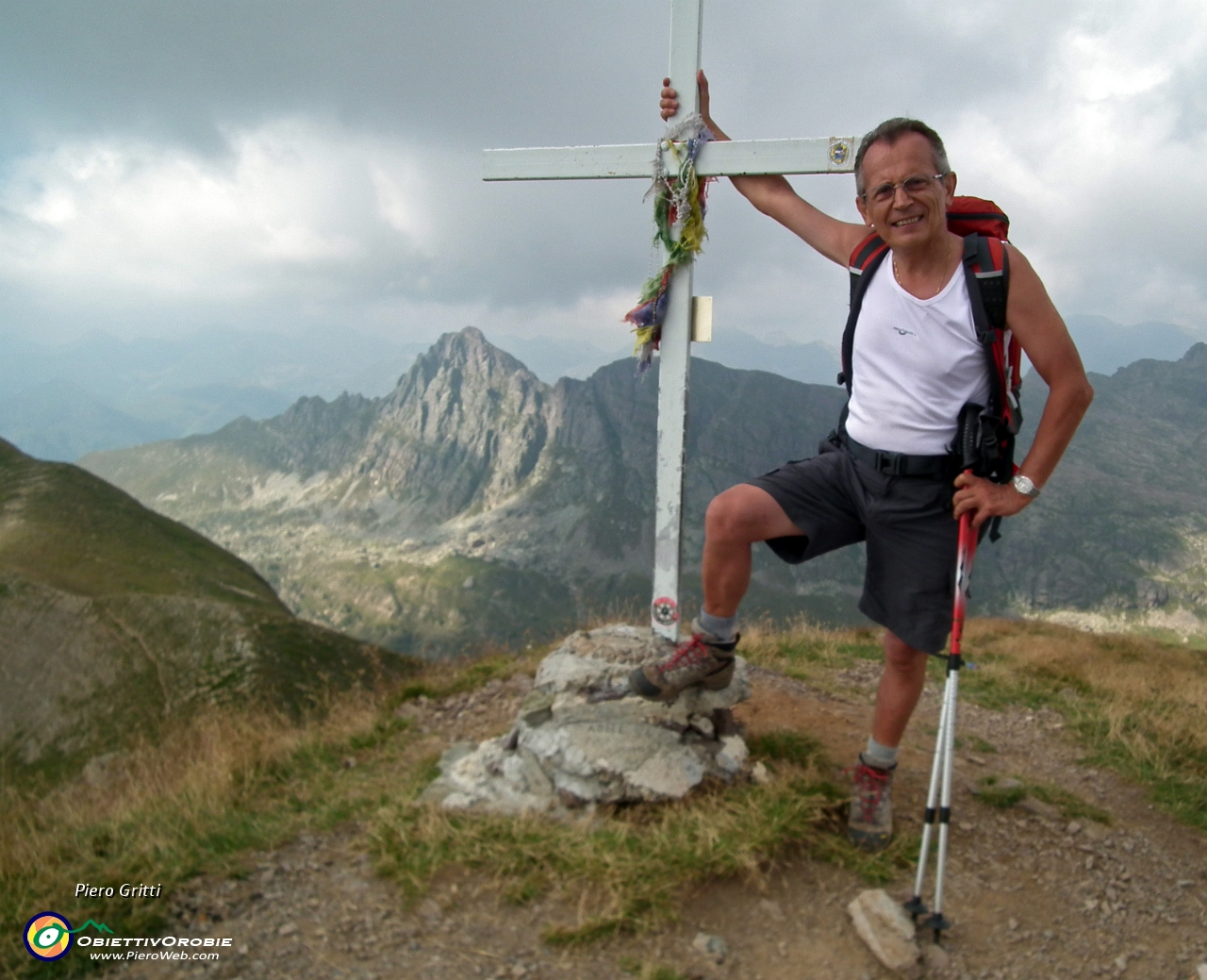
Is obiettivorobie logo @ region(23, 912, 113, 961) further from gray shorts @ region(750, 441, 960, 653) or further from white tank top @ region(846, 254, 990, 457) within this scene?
white tank top @ region(846, 254, 990, 457)

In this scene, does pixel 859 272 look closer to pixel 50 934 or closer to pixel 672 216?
pixel 672 216

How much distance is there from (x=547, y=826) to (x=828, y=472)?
2.91 metres

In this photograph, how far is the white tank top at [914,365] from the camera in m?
4.12

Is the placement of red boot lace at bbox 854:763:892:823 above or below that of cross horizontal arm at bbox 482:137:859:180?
below

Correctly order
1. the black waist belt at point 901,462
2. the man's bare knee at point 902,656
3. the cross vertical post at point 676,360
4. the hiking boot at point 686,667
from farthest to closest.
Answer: the cross vertical post at point 676,360 → the hiking boot at point 686,667 → the man's bare knee at point 902,656 → the black waist belt at point 901,462

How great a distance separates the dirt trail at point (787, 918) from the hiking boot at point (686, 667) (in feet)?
4.63

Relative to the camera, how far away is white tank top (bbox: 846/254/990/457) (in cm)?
412

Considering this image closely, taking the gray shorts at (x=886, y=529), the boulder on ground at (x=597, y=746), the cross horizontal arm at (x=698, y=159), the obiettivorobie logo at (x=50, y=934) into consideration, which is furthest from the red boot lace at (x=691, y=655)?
the obiettivorobie logo at (x=50, y=934)

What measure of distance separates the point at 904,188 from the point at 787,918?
3.99 m

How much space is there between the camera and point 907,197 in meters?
4.04

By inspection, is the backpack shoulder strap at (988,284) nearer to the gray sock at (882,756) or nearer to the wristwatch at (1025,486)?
the wristwatch at (1025,486)

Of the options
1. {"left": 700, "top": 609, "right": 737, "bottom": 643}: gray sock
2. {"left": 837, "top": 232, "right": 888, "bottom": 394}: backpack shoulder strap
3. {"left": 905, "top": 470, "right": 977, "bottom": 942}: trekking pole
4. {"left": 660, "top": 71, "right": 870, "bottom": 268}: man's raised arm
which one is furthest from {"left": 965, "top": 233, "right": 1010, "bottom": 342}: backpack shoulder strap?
{"left": 700, "top": 609, "right": 737, "bottom": 643}: gray sock

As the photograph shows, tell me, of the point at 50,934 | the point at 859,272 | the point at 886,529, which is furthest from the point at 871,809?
the point at 50,934

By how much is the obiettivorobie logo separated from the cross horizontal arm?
573 cm
